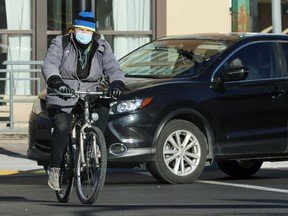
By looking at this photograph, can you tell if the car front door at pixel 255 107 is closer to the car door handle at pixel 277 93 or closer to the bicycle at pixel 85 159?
the car door handle at pixel 277 93

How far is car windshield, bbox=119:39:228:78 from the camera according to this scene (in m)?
12.3

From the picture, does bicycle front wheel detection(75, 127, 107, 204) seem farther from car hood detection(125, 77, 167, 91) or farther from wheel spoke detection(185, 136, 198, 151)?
wheel spoke detection(185, 136, 198, 151)

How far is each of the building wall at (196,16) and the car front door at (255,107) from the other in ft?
22.3

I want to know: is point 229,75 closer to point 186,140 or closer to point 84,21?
point 186,140

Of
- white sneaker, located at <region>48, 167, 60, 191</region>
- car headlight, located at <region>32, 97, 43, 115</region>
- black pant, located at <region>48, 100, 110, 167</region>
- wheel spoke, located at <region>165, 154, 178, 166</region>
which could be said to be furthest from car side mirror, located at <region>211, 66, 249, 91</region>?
white sneaker, located at <region>48, 167, 60, 191</region>

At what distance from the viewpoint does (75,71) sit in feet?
32.4

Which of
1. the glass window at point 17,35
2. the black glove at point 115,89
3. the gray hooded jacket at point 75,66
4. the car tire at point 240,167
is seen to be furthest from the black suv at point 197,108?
the glass window at point 17,35

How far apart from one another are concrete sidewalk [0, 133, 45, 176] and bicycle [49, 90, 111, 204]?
385cm

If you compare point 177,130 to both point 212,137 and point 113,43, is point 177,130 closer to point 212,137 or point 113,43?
point 212,137

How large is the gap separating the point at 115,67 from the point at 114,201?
1.22 meters

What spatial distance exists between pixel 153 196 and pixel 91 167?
1205 mm

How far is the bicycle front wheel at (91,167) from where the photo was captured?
364 inches

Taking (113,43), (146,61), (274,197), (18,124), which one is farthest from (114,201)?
(113,43)

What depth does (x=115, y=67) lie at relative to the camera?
990 centimetres
